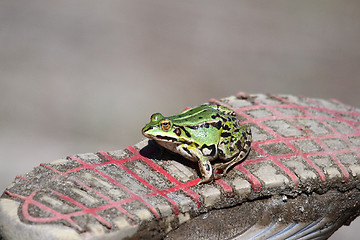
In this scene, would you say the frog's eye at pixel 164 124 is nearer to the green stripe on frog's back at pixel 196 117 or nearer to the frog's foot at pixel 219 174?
the green stripe on frog's back at pixel 196 117

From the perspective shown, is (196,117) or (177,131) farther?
(196,117)

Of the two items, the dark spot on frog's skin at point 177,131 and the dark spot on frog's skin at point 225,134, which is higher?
the dark spot on frog's skin at point 225,134

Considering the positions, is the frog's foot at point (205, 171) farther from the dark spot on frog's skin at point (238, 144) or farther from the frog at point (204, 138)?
the dark spot on frog's skin at point (238, 144)

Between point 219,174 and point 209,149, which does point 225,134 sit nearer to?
point 209,149

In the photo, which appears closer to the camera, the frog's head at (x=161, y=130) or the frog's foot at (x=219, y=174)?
the frog's head at (x=161, y=130)

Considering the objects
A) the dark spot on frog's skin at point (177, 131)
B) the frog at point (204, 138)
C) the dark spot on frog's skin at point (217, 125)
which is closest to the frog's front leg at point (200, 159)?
the frog at point (204, 138)

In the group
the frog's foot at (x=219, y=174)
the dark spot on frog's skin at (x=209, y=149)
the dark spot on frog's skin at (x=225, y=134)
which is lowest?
the frog's foot at (x=219, y=174)

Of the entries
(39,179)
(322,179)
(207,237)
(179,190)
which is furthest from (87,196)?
(322,179)

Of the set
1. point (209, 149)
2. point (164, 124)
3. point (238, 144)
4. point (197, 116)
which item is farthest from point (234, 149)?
point (164, 124)
